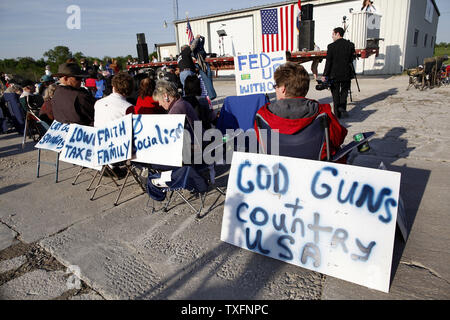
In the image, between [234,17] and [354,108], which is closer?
[354,108]

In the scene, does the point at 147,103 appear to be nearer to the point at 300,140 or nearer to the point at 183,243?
the point at 183,243

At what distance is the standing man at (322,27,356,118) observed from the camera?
6664 millimetres

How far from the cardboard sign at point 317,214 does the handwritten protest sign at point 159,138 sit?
2.68ft

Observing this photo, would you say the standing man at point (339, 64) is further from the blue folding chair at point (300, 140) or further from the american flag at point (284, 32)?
the blue folding chair at point (300, 140)

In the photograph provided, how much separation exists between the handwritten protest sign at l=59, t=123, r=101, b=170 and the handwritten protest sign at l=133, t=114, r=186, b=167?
80cm

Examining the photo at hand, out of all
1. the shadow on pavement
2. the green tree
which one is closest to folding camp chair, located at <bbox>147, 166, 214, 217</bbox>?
the shadow on pavement

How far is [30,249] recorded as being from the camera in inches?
112

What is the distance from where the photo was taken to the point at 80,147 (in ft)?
13.0

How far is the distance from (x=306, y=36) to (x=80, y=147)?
30.7 feet

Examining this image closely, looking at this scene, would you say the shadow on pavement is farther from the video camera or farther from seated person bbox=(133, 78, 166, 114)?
the video camera

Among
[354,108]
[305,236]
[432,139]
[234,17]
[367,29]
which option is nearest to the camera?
[305,236]

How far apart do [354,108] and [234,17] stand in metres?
16.6
